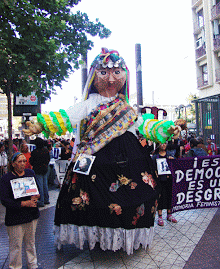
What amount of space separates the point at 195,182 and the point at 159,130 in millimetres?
2144

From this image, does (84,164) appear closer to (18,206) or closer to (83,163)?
(83,163)

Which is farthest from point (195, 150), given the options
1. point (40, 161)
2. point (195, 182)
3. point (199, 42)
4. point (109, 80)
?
point (199, 42)

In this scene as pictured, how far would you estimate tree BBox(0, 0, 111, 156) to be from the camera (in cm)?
526

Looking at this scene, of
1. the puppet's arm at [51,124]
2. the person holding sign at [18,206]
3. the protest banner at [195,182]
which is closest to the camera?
the person holding sign at [18,206]

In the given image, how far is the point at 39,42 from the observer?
215 inches

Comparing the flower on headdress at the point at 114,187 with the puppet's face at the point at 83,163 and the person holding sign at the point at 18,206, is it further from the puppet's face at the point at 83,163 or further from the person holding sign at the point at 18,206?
the person holding sign at the point at 18,206

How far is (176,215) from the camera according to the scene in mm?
5414

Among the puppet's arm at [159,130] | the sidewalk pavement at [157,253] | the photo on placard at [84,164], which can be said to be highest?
the puppet's arm at [159,130]

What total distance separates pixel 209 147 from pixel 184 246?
7095mm

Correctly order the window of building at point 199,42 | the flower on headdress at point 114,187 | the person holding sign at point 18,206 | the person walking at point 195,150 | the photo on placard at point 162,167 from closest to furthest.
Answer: the person holding sign at point 18,206, the flower on headdress at point 114,187, the photo on placard at point 162,167, the person walking at point 195,150, the window of building at point 199,42

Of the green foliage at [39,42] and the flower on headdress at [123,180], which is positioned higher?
the green foliage at [39,42]

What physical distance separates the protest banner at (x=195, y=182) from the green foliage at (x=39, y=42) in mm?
3027

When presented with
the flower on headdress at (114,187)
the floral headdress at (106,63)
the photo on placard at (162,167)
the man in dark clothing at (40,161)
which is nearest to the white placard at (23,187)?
the flower on headdress at (114,187)

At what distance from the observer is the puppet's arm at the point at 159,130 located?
3338mm
